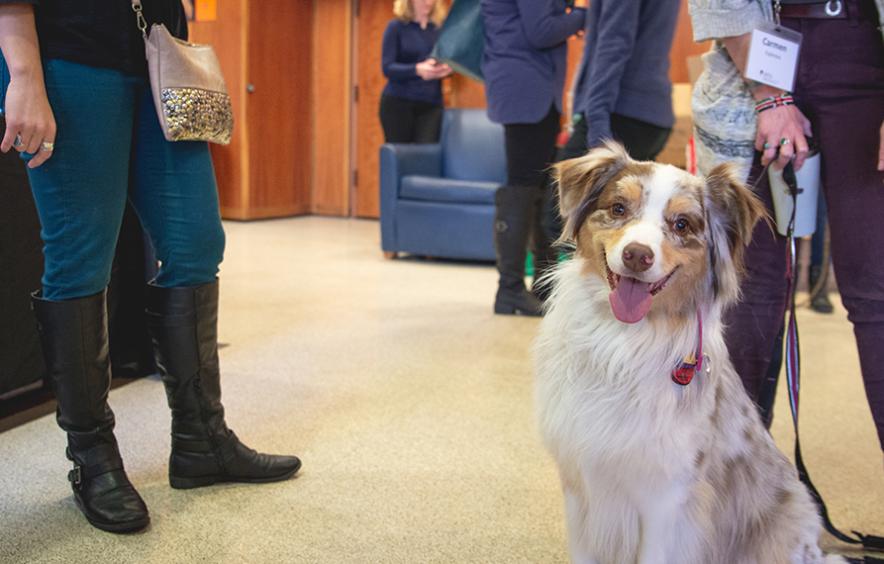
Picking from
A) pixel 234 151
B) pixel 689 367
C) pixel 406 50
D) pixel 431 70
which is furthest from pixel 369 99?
pixel 689 367

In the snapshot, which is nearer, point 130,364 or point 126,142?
point 126,142

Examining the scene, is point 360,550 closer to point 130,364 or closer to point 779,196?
Result: point 779,196

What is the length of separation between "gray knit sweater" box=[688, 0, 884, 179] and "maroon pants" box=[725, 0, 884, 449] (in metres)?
0.10

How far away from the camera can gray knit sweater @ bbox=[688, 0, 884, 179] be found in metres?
1.54

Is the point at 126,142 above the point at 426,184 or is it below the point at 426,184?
above

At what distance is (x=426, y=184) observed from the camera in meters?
5.43

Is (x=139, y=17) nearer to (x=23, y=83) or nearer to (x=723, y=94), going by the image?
(x=23, y=83)

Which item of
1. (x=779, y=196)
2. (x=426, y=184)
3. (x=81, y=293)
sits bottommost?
(x=426, y=184)

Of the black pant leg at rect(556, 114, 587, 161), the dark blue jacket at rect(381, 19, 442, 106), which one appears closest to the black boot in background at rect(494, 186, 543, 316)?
the black pant leg at rect(556, 114, 587, 161)

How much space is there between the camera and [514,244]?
373 cm

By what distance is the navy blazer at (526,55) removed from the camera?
10.8 ft

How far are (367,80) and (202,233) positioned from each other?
273 inches

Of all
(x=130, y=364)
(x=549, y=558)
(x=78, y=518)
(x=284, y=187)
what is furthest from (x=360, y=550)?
(x=284, y=187)

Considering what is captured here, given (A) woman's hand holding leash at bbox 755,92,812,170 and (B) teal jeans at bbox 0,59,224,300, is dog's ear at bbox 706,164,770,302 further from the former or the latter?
(B) teal jeans at bbox 0,59,224,300
